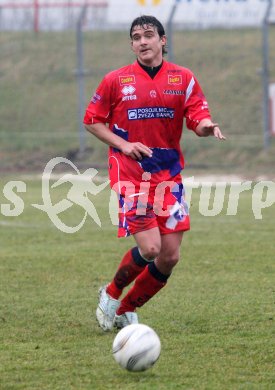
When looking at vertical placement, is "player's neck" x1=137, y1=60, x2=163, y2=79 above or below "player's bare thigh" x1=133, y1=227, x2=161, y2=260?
above

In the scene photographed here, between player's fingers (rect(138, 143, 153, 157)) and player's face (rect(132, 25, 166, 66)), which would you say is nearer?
player's fingers (rect(138, 143, 153, 157))

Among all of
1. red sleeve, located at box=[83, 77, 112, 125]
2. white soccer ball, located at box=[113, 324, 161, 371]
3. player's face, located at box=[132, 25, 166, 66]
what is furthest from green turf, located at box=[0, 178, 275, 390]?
player's face, located at box=[132, 25, 166, 66]

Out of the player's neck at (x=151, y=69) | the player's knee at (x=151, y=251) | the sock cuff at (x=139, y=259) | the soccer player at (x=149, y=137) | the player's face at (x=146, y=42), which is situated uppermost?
the player's face at (x=146, y=42)

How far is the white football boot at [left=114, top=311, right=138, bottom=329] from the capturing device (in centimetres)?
732

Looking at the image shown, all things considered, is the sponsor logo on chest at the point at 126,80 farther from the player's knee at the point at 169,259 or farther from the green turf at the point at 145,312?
the green turf at the point at 145,312

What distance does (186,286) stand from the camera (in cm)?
920

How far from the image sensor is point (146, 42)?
283 inches

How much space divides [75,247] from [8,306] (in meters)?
3.53

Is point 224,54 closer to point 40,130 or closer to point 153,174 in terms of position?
point 40,130

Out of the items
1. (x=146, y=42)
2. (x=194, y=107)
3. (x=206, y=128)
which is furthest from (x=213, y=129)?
(x=146, y=42)

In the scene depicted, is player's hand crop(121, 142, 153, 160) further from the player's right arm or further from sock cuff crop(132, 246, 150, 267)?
sock cuff crop(132, 246, 150, 267)

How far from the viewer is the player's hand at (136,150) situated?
A: 6.91m

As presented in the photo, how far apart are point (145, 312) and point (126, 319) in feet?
2.21

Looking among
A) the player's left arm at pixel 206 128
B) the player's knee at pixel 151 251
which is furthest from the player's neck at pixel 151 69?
the player's knee at pixel 151 251
